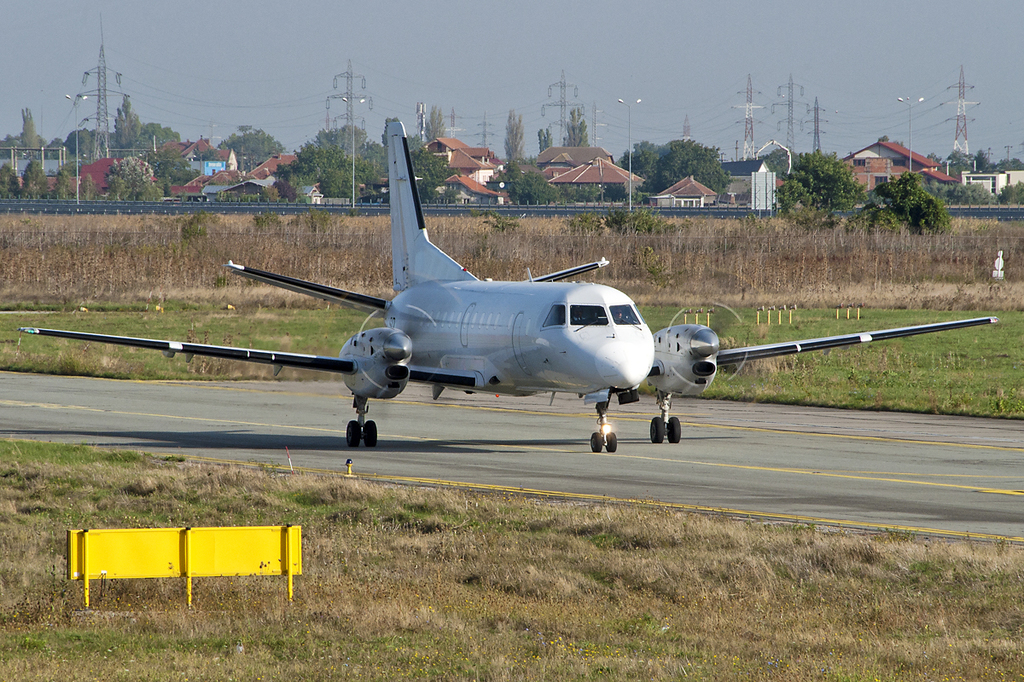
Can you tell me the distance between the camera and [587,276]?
60.2 m

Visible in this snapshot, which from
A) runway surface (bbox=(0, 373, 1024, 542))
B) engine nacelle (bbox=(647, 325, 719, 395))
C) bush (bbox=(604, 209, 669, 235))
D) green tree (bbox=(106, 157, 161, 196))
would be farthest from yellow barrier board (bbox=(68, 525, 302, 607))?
green tree (bbox=(106, 157, 161, 196))

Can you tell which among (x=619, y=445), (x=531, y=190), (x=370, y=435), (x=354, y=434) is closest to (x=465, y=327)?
(x=370, y=435)

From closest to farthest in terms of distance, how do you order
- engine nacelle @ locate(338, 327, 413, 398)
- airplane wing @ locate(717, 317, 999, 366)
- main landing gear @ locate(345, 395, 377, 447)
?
engine nacelle @ locate(338, 327, 413, 398), airplane wing @ locate(717, 317, 999, 366), main landing gear @ locate(345, 395, 377, 447)

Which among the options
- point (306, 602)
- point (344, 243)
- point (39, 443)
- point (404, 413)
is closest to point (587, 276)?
point (344, 243)

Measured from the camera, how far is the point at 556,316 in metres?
22.6

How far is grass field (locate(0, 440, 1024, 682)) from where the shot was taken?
10438 mm

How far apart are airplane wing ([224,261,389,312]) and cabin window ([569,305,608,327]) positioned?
5.50m

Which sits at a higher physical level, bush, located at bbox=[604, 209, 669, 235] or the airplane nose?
bush, located at bbox=[604, 209, 669, 235]

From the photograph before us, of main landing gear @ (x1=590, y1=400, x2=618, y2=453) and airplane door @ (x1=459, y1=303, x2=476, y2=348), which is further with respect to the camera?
airplane door @ (x1=459, y1=303, x2=476, y2=348)

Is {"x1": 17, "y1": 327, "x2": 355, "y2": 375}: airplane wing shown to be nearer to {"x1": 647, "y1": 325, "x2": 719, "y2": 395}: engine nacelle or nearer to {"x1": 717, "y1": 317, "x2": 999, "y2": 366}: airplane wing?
{"x1": 647, "y1": 325, "x2": 719, "y2": 395}: engine nacelle

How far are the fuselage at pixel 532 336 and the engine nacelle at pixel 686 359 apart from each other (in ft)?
4.85

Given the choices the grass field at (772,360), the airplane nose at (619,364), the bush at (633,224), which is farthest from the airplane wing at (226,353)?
the bush at (633,224)

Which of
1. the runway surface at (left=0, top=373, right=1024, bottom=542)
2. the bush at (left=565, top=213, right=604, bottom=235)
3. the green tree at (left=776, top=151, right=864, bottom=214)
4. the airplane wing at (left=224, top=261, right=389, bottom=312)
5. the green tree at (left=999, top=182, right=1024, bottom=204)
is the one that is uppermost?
the green tree at (left=999, top=182, right=1024, bottom=204)

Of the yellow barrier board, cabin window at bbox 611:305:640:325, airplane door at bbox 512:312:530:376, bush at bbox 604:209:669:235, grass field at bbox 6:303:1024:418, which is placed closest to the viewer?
the yellow barrier board
